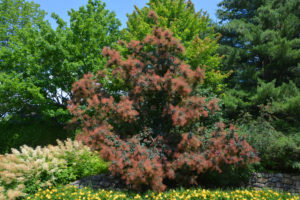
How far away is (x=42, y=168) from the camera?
21.4 ft

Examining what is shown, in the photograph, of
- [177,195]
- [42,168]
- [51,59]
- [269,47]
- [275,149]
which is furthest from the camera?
[51,59]

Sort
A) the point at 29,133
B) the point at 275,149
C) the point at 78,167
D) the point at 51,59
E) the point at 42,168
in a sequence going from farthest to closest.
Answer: the point at 29,133, the point at 51,59, the point at 275,149, the point at 78,167, the point at 42,168

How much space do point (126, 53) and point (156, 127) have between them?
6.16 metres

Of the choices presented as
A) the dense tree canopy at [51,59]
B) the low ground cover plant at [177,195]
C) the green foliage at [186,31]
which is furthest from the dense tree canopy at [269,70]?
the dense tree canopy at [51,59]

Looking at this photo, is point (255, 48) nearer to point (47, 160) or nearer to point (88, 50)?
point (88, 50)

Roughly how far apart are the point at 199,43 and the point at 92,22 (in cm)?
639

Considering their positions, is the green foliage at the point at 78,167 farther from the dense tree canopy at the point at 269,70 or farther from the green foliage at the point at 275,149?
the dense tree canopy at the point at 269,70

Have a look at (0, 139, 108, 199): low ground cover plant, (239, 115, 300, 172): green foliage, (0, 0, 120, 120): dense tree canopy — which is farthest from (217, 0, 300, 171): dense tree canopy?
(0, 0, 120, 120): dense tree canopy

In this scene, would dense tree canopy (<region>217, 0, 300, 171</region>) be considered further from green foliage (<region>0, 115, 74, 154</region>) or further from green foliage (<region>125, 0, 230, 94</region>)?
green foliage (<region>0, 115, 74, 154</region>)

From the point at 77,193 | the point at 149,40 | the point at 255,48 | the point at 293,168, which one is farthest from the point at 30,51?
the point at 293,168

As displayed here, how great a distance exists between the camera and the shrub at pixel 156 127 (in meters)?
5.62

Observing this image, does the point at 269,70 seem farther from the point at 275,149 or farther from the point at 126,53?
the point at 126,53

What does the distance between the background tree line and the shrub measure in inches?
177

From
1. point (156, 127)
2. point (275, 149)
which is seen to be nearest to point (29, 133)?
point (156, 127)
